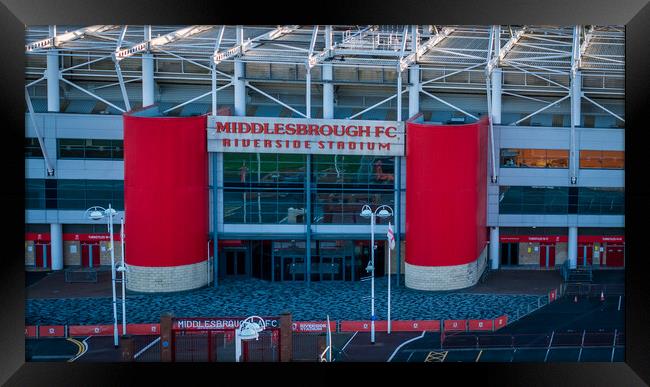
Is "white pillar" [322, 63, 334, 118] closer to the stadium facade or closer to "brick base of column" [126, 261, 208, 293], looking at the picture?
the stadium facade

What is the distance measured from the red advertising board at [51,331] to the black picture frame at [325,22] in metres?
9.07

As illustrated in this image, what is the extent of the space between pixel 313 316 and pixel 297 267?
608 centimetres

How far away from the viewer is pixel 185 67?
3594 cm

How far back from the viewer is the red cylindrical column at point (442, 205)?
99.2ft

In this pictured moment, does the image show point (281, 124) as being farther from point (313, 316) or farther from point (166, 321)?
point (166, 321)

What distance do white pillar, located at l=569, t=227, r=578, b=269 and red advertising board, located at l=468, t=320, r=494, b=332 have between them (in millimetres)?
11965

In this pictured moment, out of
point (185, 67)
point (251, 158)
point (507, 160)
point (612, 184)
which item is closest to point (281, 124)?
point (251, 158)

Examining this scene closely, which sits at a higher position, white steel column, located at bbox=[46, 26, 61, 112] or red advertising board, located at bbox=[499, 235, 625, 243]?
white steel column, located at bbox=[46, 26, 61, 112]

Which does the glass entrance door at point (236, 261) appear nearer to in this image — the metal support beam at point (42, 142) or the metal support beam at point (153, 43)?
the metal support beam at point (42, 142)

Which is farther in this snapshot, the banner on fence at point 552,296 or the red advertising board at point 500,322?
the banner on fence at point 552,296

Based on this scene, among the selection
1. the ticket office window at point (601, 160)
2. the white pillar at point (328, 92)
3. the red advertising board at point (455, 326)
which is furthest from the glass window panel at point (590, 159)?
the red advertising board at point (455, 326)

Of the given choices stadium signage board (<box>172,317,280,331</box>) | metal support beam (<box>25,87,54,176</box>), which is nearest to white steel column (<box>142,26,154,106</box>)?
metal support beam (<box>25,87,54,176</box>)

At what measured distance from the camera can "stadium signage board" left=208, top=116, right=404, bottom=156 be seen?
101 ft

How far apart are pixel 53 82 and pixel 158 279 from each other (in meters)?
10.5
